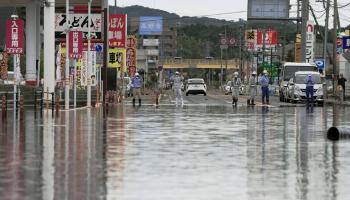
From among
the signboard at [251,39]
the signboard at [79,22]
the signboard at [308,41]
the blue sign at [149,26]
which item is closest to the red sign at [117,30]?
the signboard at [79,22]

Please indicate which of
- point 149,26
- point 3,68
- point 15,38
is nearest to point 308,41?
point 3,68

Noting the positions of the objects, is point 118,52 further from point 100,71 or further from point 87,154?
point 87,154

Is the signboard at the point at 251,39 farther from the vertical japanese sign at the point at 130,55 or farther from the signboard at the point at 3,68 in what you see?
the signboard at the point at 3,68

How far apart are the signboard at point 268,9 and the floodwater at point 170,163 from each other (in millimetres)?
60235

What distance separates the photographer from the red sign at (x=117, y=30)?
1953 inches

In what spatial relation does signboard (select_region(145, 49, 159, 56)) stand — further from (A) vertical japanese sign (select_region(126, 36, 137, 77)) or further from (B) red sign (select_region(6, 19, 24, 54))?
(B) red sign (select_region(6, 19, 24, 54))

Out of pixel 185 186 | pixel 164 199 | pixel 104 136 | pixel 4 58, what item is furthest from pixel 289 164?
pixel 4 58

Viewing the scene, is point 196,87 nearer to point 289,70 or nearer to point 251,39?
point 289,70

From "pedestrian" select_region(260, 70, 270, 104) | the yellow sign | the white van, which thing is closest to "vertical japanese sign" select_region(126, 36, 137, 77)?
the yellow sign

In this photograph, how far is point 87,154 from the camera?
14.3 m

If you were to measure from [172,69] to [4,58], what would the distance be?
Result: 9849cm

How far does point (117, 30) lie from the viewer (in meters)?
50.5

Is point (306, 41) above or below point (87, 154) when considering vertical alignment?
above

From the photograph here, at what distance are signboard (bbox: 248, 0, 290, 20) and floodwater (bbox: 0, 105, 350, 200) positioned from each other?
198 feet
